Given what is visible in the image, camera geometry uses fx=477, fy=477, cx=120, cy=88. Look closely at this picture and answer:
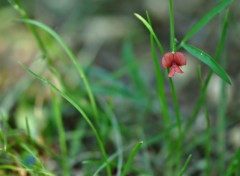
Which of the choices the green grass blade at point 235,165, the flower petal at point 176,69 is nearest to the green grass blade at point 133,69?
the green grass blade at point 235,165

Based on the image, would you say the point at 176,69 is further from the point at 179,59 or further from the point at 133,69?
the point at 133,69

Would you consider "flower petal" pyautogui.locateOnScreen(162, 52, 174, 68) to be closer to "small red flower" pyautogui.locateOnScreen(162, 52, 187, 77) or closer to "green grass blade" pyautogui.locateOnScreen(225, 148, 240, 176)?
"small red flower" pyautogui.locateOnScreen(162, 52, 187, 77)

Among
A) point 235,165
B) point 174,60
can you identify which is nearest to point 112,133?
point 235,165

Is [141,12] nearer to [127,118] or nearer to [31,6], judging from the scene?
[31,6]

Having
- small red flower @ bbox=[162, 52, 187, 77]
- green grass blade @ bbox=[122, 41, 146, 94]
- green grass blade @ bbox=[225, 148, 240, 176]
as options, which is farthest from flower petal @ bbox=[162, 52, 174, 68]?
green grass blade @ bbox=[122, 41, 146, 94]

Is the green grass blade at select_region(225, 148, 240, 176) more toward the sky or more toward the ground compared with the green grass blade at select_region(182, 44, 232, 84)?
more toward the ground

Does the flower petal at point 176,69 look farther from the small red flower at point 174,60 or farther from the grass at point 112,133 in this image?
the grass at point 112,133

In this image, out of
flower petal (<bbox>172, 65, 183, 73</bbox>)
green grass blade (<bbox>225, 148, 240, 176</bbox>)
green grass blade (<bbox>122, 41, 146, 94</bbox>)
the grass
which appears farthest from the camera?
green grass blade (<bbox>122, 41, 146, 94</bbox>)

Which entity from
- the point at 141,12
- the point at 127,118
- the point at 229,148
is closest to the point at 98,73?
the point at 127,118

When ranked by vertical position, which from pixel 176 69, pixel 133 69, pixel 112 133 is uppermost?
pixel 176 69

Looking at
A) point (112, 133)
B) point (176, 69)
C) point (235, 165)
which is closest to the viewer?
point (176, 69)
